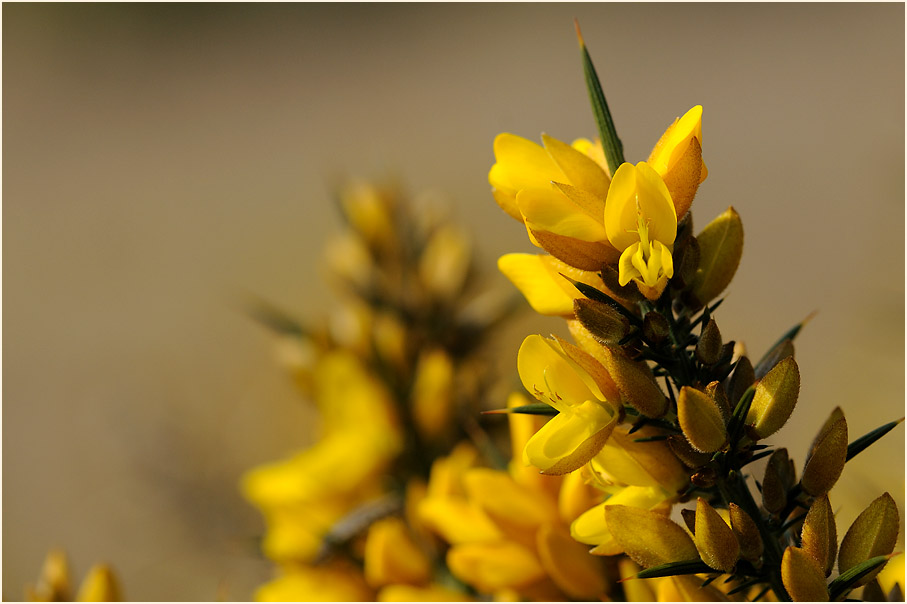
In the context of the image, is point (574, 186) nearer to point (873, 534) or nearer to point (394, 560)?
point (873, 534)

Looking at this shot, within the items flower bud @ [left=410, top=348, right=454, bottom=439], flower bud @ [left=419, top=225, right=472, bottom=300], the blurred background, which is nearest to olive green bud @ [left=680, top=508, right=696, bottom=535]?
the blurred background

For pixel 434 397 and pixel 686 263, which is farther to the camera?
pixel 434 397

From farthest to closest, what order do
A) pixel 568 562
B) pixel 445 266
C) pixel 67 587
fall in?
pixel 445 266 < pixel 67 587 < pixel 568 562

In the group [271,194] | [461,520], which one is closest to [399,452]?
[461,520]

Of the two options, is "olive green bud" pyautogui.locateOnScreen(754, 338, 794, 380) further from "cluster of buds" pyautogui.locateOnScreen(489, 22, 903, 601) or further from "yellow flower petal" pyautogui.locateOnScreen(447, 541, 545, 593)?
"yellow flower petal" pyautogui.locateOnScreen(447, 541, 545, 593)

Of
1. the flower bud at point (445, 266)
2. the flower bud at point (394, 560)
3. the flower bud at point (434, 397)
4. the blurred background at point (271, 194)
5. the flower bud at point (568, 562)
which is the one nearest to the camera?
the flower bud at point (568, 562)

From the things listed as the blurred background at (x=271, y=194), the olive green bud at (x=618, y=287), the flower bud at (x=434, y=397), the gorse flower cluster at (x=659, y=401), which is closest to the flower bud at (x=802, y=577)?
the gorse flower cluster at (x=659, y=401)

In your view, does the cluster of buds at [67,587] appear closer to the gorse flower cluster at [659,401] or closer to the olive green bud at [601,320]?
the gorse flower cluster at [659,401]
